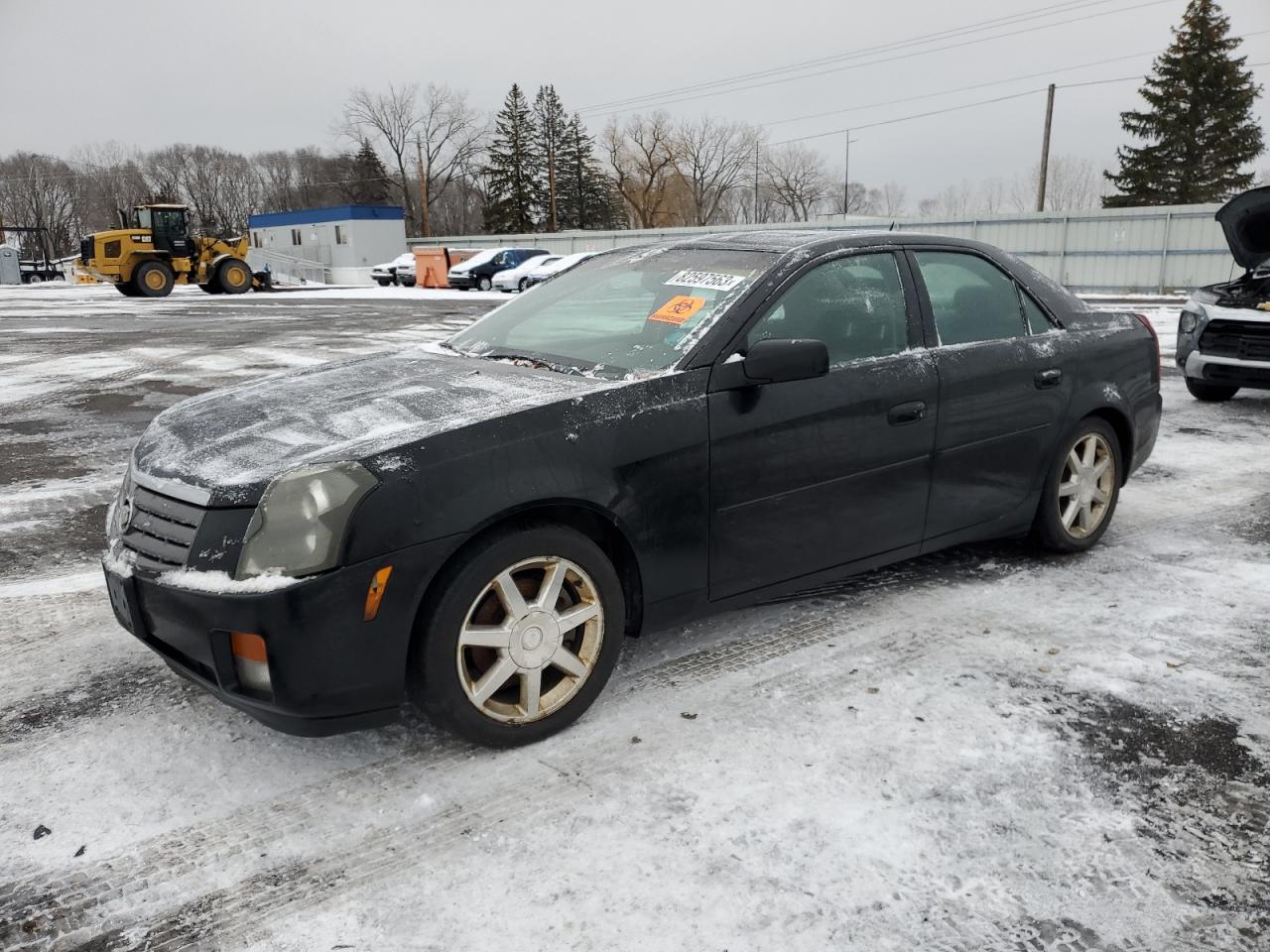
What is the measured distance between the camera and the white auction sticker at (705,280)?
340cm

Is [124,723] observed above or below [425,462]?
below

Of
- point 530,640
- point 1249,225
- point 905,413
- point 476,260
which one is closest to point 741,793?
point 530,640

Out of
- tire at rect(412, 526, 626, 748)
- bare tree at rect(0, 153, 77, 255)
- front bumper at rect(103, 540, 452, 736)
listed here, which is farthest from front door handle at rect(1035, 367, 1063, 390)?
bare tree at rect(0, 153, 77, 255)

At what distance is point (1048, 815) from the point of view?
2.50m

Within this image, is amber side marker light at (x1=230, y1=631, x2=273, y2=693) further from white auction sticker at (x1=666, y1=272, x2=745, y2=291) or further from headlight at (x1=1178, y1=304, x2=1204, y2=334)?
headlight at (x1=1178, y1=304, x2=1204, y2=334)

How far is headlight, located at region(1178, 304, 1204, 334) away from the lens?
8539 mm

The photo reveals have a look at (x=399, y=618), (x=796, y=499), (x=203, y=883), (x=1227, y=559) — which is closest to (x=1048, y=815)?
(x=796, y=499)

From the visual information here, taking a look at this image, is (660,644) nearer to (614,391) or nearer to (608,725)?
(608,725)

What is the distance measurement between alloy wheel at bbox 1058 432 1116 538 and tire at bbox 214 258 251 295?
30.4 m

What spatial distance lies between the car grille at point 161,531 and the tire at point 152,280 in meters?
29.6

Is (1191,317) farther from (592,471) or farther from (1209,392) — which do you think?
(592,471)

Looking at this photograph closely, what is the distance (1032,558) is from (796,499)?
1805 mm

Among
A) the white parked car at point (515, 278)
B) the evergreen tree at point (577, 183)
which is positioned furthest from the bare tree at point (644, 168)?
the white parked car at point (515, 278)

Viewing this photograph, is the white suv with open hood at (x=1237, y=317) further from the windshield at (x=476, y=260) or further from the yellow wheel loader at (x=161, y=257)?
the windshield at (x=476, y=260)
